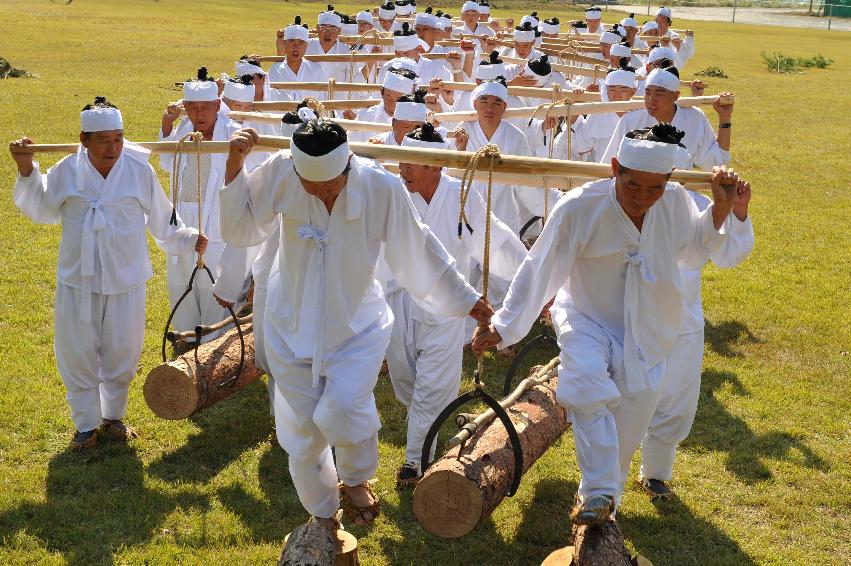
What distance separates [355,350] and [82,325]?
2.26 meters

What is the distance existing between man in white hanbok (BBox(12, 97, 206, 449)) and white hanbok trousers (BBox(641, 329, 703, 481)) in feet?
10.4

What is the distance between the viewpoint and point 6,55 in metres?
28.0

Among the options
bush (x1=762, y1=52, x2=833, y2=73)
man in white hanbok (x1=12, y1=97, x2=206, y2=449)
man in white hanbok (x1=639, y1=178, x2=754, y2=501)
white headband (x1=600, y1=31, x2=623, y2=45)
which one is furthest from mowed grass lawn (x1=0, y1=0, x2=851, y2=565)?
bush (x1=762, y1=52, x2=833, y2=73)

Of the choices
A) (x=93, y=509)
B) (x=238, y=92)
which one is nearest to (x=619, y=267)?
(x=93, y=509)

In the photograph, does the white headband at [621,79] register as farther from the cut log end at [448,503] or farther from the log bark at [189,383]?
the cut log end at [448,503]

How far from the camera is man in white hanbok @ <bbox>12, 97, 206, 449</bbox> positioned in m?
6.49

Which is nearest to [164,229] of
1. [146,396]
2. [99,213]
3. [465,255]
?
[99,213]

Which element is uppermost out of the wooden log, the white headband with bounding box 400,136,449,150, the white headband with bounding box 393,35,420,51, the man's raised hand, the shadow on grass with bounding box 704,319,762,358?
the white headband with bounding box 393,35,420,51

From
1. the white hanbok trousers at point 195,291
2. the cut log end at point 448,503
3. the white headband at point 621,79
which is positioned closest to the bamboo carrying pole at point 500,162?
the cut log end at point 448,503

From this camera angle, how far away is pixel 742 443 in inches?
282

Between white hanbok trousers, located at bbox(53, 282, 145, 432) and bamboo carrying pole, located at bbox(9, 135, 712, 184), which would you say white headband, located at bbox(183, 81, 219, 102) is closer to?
white hanbok trousers, located at bbox(53, 282, 145, 432)

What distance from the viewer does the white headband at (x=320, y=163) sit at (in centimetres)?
493

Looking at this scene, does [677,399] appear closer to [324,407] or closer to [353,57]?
[324,407]

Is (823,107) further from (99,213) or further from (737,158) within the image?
(99,213)
